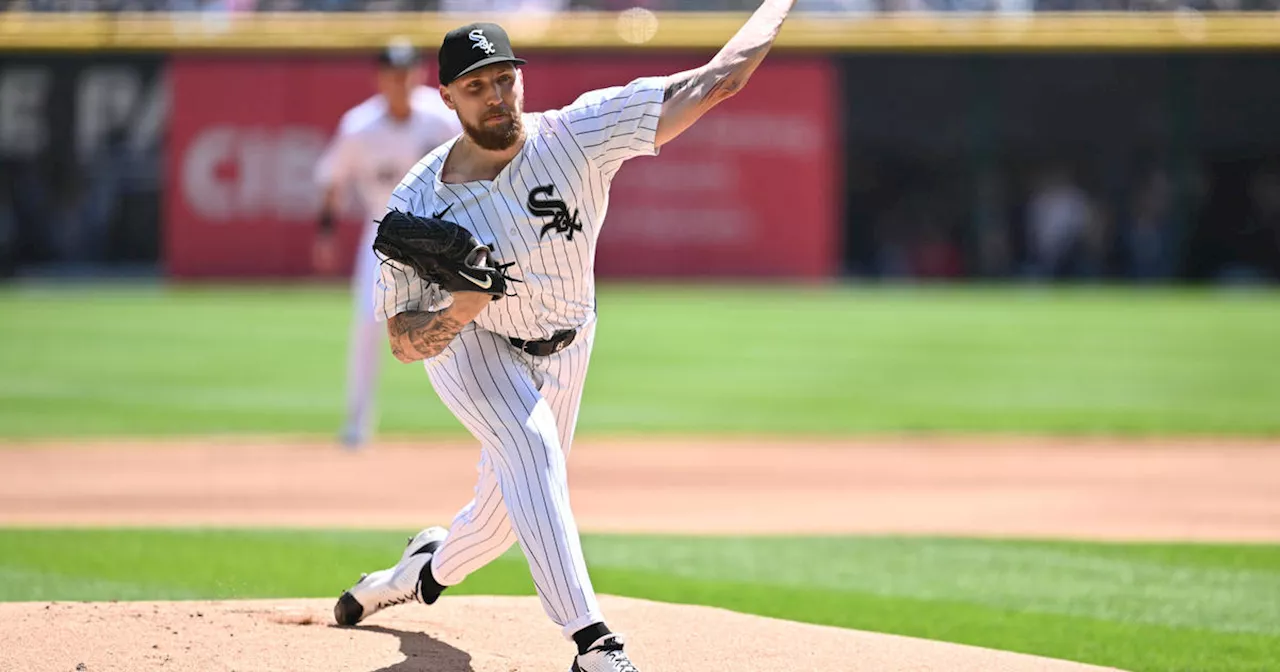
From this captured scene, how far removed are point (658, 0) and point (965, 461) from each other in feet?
46.6

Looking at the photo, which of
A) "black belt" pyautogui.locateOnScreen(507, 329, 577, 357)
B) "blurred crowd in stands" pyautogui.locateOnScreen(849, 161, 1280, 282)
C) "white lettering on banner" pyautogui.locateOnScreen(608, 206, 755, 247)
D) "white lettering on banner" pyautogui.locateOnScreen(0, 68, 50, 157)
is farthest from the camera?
"blurred crowd in stands" pyautogui.locateOnScreen(849, 161, 1280, 282)

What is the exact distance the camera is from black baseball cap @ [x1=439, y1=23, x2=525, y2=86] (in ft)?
13.6

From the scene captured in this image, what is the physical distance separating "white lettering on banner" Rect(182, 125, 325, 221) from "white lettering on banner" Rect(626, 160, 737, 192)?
173 inches

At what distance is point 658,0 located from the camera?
23.0 m

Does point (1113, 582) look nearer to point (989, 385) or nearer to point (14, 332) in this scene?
point (989, 385)

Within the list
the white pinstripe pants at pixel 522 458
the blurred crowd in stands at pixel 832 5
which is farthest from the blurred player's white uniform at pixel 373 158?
the blurred crowd in stands at pixel 832 5

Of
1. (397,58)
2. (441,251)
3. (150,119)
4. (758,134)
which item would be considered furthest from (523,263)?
(150,119)

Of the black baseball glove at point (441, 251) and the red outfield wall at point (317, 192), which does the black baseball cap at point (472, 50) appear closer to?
the black baseball glove at point (441, 251)

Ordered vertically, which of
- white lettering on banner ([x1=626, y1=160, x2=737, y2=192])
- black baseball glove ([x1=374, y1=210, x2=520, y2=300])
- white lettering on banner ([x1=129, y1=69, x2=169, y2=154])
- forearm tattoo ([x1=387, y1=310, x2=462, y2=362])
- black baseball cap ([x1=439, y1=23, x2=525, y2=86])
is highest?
black baseball cap ([x1=439, y1=23, x2=525, y2=86])

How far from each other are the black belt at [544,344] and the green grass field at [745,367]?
22.7 ft

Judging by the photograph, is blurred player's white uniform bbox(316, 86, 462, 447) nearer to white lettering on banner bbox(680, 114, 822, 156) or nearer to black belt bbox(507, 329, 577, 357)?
black belt bbox(507, 329, 577, 357)

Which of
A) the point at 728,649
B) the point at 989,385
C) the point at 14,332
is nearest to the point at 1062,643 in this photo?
the point at 728,649

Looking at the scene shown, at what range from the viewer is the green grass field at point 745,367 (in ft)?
38.4

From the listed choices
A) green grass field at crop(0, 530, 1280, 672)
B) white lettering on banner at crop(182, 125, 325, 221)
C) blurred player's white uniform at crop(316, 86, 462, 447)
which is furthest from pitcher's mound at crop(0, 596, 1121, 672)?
white lettering on banner at crop(182, 125, 325, 221)
